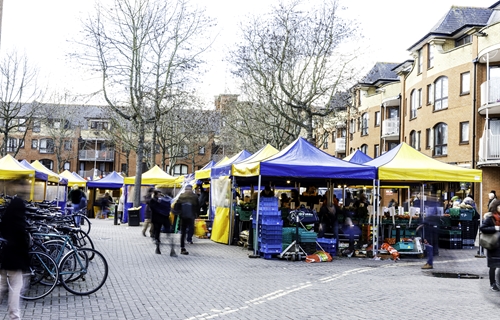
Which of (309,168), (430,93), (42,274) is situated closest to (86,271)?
(42,274)

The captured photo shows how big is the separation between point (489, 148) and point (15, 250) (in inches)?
1105

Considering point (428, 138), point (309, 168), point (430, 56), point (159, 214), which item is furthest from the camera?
point (428, 138)

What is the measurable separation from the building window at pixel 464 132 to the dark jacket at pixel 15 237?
30.5 m

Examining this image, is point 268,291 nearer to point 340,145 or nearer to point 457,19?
point 457,19

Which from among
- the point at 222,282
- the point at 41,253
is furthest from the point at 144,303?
the point at 222,282

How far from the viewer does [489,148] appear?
30.4 meters

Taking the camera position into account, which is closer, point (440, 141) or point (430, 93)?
point (440, 141)

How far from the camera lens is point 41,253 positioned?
29.3 feet

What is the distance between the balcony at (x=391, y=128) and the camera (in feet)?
150

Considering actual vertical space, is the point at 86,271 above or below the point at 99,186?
below

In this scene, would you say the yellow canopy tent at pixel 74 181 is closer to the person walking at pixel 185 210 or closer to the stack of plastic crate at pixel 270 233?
the person walking at pixel 185 210

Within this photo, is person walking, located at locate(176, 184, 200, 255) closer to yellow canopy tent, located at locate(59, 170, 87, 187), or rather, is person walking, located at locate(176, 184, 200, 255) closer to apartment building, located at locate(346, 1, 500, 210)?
apartment building, located at locate(346, 1, 500, 210)

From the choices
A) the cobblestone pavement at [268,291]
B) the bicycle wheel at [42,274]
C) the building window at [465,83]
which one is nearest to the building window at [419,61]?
the building window at [465,83]

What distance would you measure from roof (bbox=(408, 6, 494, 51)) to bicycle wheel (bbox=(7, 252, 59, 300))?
3208 centimetres
